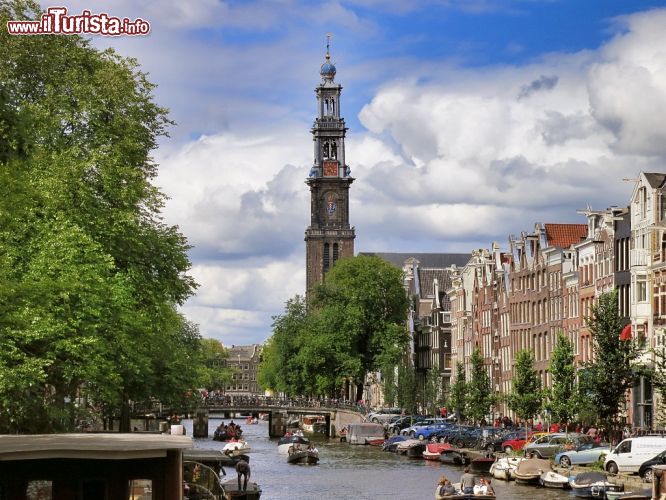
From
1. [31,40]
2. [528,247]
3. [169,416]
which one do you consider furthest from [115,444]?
[169,416]

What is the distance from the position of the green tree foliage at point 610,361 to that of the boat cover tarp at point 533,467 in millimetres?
4661

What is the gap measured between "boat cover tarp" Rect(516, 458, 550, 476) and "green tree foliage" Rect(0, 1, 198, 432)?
17.7 metres

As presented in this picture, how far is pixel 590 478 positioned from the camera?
6356 centimetres

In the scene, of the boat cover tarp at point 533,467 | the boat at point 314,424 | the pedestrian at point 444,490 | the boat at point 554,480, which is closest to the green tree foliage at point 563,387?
the boat cover tarp at point 533,467

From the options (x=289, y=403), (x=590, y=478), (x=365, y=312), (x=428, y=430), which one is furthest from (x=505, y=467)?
(x=289, y=403)

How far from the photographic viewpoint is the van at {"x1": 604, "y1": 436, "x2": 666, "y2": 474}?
64.6m

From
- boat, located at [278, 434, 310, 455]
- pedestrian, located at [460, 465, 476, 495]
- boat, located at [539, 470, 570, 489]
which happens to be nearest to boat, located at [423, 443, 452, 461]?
boat, located at [278, 434, 310, 455]

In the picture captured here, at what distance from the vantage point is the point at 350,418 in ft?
473

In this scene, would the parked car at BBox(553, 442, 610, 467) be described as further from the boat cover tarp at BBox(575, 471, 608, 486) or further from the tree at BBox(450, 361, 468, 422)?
the tree at BBox(450, 361, 468, 422)

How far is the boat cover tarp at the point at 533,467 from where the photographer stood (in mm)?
71938

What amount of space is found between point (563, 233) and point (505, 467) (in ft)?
147

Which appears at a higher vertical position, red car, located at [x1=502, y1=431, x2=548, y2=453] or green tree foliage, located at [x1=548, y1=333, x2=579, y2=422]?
green tree foliage, located at [x1=548, y1=333, x2=579, y2=422]

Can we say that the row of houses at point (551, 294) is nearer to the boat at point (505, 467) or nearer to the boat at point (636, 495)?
the boat at point (505, 467)

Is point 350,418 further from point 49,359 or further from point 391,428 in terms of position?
point 49,359
